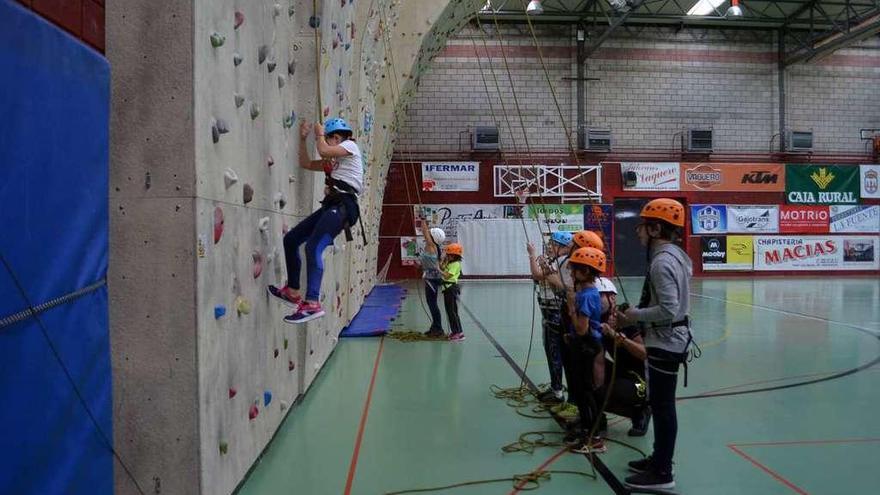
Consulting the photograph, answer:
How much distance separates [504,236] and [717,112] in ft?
25.6

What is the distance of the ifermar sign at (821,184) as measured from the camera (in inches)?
764

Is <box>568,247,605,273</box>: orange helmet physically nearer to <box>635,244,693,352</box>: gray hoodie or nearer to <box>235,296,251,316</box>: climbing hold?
<box>635,244,693,352</box>: gray hoodie

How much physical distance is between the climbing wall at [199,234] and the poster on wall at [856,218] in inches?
792

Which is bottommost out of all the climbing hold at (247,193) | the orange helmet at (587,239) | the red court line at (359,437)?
the red court line at (359,437)

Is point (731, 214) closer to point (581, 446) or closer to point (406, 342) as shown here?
point (406, 342)

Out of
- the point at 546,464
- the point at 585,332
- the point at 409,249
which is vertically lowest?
the point at 546,464

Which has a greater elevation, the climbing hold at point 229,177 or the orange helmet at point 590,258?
the climbing hold at point 229,177

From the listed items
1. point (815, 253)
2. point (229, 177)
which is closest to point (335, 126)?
point (229, 177)

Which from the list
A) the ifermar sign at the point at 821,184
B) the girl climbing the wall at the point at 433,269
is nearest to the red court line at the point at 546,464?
the girl climbing the wall at the point at 433,269

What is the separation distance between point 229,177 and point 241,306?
624 mm

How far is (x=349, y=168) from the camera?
3.84 metres

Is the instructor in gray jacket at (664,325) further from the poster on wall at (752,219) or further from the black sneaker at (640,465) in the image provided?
the poster on wall at (752,219)

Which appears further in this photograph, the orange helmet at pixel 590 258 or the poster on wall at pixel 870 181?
the poster on wall at pixel 870 181

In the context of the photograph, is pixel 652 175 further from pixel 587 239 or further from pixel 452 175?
pixel 587 239
